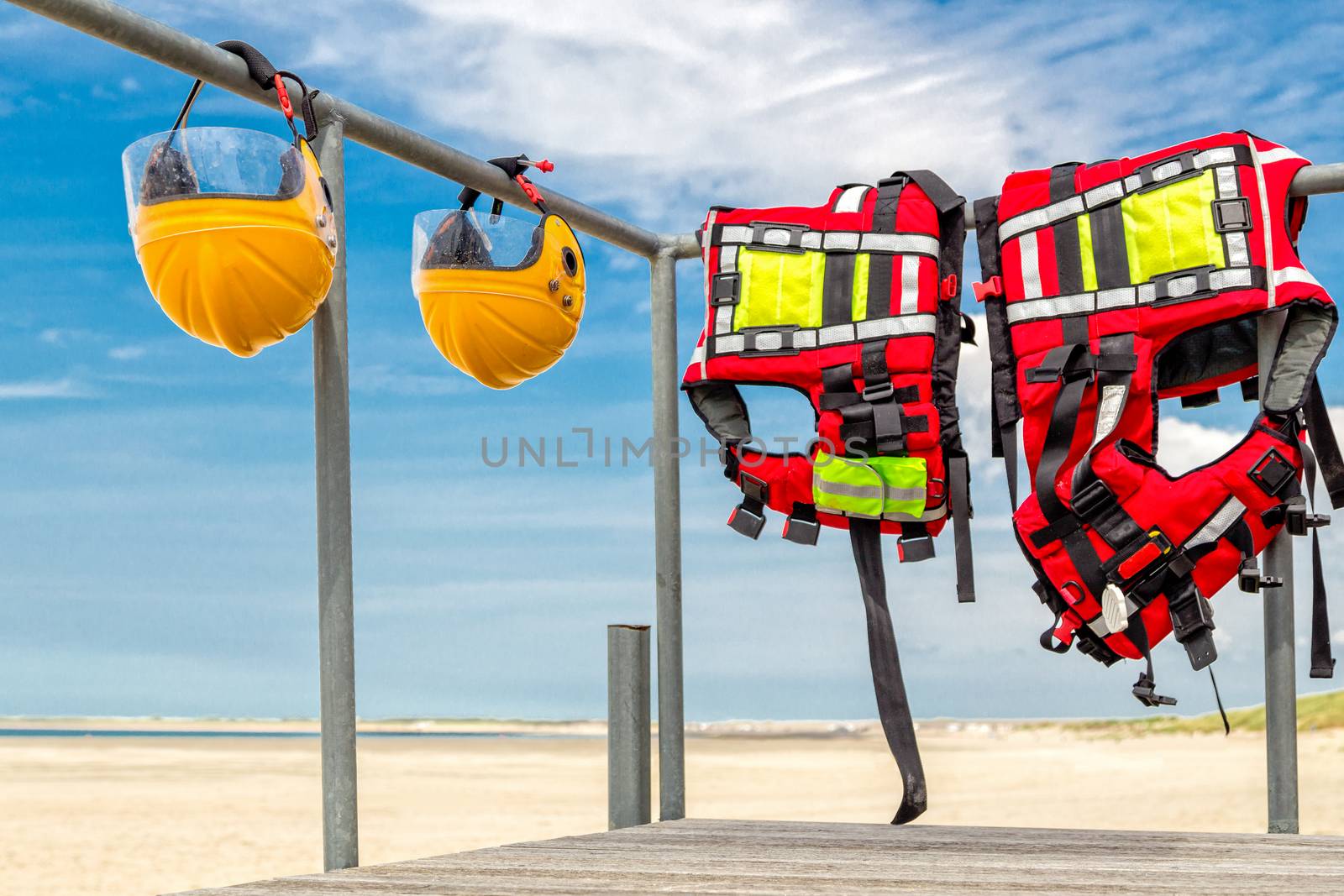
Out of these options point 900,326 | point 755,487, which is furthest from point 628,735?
point 900,326

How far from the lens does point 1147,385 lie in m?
3.09

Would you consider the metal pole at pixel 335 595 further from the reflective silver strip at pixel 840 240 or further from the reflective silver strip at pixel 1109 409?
the reflective silver strip at pixel 1109 409

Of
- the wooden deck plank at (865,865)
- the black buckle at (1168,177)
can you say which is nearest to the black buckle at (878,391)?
the black buckle at (1168,177)

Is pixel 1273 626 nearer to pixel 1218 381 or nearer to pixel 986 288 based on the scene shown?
pixel 1218 381

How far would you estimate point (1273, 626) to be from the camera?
10.1 ft

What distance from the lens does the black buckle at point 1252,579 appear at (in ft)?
9.81

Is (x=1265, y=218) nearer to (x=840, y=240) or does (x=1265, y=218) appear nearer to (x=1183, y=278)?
(x=1183, y=278)

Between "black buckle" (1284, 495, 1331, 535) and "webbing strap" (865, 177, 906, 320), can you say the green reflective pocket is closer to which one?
"webbing strap" (865, 177, 906, 320)

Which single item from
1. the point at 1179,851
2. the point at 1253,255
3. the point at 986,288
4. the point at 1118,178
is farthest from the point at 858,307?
the point at 1179,851

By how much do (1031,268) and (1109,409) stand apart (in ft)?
1.25

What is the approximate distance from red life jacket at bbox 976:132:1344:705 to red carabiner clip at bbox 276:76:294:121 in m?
1.62

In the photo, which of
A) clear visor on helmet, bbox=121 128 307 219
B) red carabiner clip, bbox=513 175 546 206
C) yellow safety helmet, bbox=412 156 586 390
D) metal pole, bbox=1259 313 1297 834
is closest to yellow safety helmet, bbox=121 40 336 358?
clear visor on helmet, bbox=121 128 307 219

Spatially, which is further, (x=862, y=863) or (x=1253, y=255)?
(x=1253, y=255)

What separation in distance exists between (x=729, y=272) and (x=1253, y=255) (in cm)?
119
